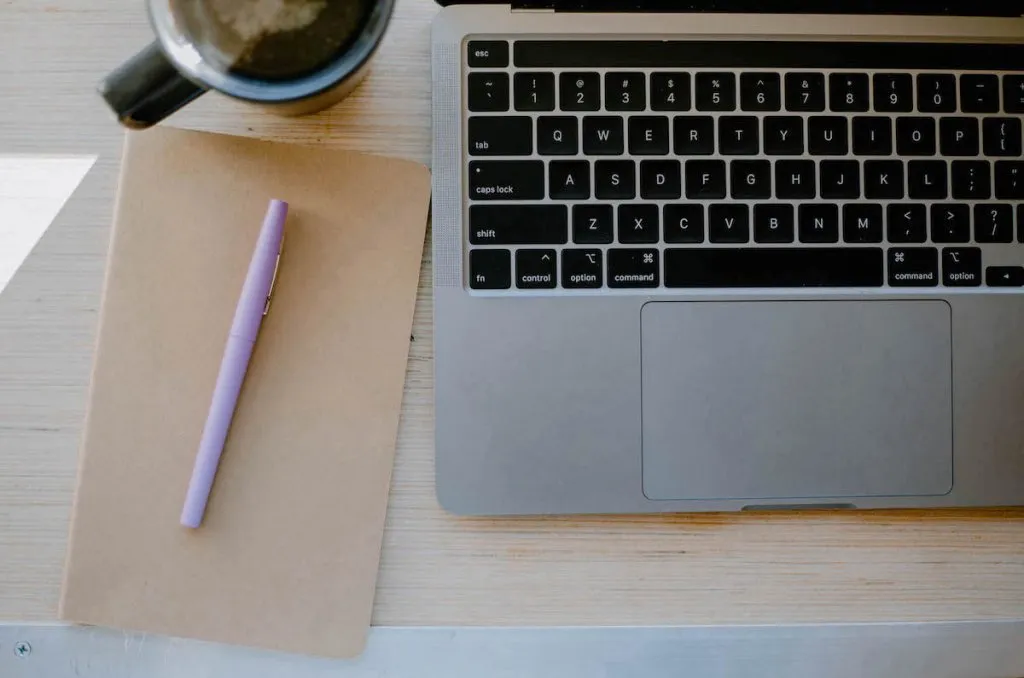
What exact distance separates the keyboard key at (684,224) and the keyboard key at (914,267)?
114mm

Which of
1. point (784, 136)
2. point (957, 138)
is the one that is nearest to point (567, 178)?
point (784, 136)

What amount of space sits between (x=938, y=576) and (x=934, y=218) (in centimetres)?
22

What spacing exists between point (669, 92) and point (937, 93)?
16 centimetres

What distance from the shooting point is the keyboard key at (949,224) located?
17.1 inches

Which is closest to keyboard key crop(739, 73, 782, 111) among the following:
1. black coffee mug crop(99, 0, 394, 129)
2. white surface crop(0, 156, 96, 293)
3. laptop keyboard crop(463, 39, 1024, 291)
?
laptop keyboard crop(463, 39, 1024, 291)

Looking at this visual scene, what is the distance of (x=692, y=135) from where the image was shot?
16.8 inches

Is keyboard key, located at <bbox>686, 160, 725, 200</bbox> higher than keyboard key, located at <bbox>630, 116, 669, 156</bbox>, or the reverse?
keyboard key, located at <bbox>630, 116, 669, 156</bbox>

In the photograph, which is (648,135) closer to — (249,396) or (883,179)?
(883,179)

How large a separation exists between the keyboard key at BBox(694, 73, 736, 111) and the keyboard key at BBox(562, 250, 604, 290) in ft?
0.34

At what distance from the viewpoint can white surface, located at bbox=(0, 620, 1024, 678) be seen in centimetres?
44

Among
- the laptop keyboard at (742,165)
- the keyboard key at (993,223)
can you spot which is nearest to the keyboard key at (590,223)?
the laptop keyboard at (742,165)

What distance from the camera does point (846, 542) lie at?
458mm

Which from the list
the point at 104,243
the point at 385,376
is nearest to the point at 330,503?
the point at 385,376

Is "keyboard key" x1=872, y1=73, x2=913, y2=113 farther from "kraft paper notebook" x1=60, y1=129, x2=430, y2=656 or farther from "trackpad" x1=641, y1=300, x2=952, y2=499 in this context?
"kraft paper notebook" x1=60, y1=129, x2=430, y2=656
